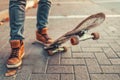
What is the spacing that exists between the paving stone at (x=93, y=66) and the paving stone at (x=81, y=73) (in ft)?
0.19

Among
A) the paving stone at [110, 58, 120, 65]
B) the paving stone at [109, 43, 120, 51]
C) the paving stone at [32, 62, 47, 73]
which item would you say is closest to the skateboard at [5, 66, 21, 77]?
the paving stone at [32, 62, 47, 73]

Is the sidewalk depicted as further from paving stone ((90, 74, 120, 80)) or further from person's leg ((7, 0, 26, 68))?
person's leg ((7, 0, 26, 68))

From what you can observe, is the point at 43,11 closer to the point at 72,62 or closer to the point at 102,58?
the point at 72,62

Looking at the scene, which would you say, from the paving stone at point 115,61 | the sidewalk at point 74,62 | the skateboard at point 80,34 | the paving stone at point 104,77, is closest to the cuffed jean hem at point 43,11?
the sidewalk at point 74,62

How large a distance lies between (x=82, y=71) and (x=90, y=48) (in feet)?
2.43

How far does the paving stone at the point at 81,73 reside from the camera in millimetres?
1955

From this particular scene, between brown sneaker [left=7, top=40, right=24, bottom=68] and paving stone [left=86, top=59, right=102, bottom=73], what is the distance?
2.38ft

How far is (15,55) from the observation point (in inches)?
85.7

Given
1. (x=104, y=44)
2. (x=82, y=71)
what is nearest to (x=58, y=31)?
(x=104, y=44)

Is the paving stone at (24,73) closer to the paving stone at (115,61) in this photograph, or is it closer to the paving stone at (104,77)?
→ the paving stone at (104,77)

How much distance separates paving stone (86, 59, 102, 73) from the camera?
2096 millimetres

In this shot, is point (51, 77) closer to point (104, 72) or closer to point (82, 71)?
point (82, 71)

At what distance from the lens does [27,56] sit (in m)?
2.49

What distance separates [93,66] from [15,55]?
821 millimetres
